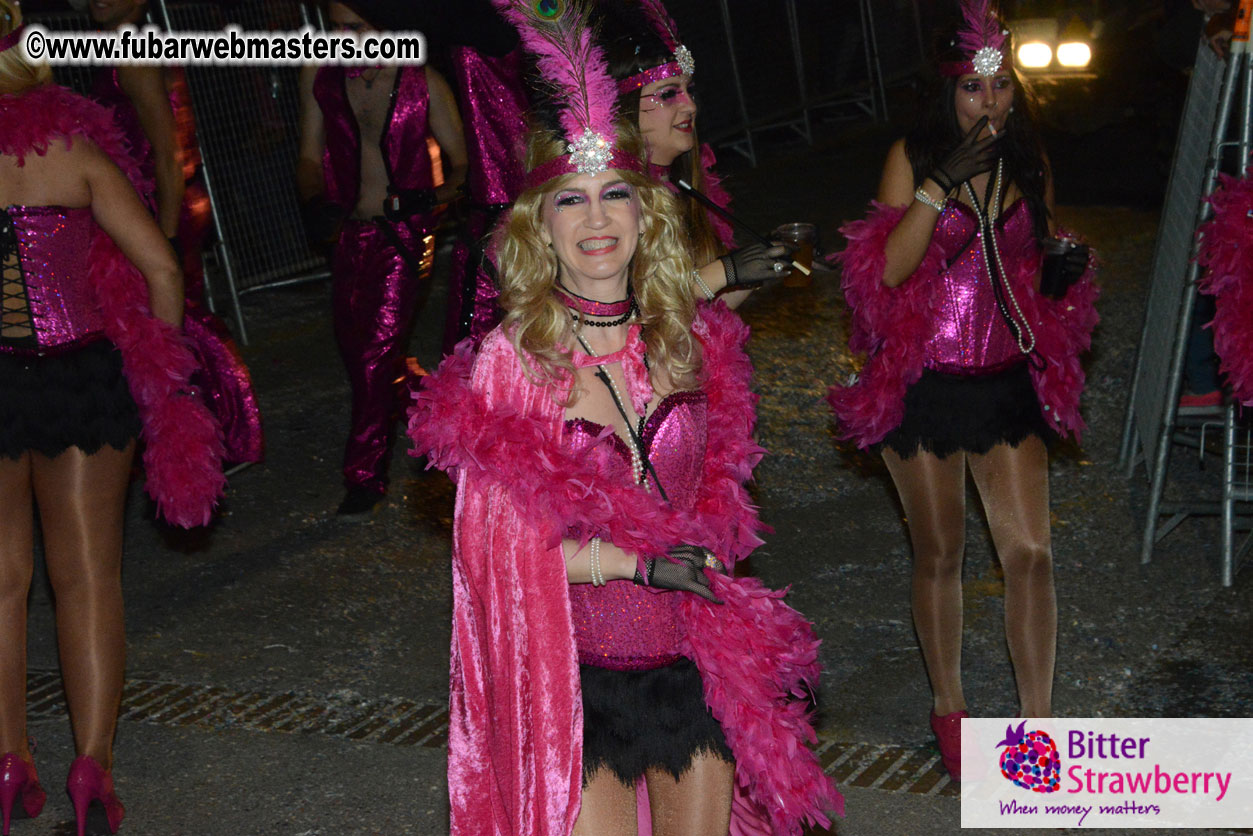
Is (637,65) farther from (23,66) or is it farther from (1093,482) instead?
(1093,482)

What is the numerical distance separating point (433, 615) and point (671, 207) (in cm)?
292

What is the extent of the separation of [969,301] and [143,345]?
7.89 ft

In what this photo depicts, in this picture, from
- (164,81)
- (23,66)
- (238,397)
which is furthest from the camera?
(164,81)

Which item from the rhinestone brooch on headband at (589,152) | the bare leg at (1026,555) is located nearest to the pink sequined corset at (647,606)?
the rhinestone brooch on headband at (589,152)

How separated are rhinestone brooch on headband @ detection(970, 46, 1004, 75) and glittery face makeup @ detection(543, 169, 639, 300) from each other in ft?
4.68

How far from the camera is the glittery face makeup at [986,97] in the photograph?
4047 mm

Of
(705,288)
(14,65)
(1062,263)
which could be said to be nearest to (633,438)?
(705,288)

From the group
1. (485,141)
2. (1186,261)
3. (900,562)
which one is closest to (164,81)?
(485,141)

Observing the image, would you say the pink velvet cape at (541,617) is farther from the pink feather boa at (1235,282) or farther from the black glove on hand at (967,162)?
the pink feather boa at (1235,282)

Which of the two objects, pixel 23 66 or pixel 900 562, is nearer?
pixel 23 66

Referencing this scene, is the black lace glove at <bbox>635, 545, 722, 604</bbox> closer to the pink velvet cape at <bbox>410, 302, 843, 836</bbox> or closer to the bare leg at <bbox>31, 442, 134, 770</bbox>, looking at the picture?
the pink velvet cape at <bbox>410, 302, 843, 836</bbox>

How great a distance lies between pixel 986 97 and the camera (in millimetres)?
4047

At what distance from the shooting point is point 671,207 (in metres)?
3.22

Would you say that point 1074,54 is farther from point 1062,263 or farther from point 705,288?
point 705,288
